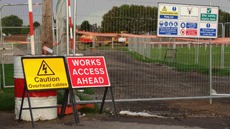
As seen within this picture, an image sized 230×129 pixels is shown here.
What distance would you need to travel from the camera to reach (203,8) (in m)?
11.9

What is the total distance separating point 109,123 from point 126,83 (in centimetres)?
300

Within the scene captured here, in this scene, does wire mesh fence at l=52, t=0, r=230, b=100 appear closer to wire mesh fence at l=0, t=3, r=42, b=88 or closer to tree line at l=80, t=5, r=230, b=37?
tree line at l=80, t=5, r=230, b=37

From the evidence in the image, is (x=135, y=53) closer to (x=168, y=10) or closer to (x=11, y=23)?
(x=168, y=10)

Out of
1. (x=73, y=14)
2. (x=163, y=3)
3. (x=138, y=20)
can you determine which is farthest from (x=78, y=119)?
(x=163, y=3)

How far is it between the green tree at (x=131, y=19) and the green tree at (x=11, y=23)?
4.45 meters

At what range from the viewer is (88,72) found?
943cm

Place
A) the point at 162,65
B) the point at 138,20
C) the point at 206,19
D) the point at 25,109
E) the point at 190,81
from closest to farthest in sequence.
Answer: the point at 25,109 → the point at 138,20 → the point at 206,19 → the point at 190,81 → the point at 162,65

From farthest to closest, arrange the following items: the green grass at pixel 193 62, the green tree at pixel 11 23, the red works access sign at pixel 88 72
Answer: the green tree at pixel 11 23
the green grass at pixel 193 62
the red works access sign at pixel 88 72

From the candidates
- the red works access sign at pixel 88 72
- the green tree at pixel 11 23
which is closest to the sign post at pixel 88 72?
the red works access sign at pixel 88 72

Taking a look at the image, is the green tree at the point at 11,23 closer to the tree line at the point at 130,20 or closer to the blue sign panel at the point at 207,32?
the tree line at the point at 130,20

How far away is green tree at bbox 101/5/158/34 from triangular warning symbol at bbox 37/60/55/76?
231cm

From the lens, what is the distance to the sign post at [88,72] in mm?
9250

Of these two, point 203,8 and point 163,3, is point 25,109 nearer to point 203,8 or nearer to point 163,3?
point 163,3

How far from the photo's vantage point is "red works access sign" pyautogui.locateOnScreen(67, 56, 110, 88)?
364 inches
